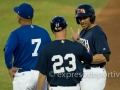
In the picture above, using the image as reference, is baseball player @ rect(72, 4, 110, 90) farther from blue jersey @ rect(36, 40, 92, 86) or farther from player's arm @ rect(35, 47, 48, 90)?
player's arm @ rect(35, 47, 48, 90)

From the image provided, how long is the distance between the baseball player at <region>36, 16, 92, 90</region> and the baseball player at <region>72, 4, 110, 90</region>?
2.39ft

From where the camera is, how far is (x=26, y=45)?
6047 millimetres

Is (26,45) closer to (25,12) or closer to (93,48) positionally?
(25,12)

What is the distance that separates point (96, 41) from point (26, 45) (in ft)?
3.54

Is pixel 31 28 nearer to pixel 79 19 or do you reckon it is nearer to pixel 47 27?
pixel 79 19

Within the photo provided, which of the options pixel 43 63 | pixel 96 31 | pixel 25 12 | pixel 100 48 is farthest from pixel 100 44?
pixel 25 12

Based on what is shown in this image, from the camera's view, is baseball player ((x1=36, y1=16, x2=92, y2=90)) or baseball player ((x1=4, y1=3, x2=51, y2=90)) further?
baseball player ((x1=4, y1=3, x2=51, y2=90))

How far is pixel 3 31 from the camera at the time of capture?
533 inches

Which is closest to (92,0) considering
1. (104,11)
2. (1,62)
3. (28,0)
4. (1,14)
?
(104,11)

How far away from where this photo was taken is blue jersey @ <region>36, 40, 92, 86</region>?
5.34 m

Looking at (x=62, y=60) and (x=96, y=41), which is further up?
(x=96, y=41)

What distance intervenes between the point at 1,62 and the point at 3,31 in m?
3.14

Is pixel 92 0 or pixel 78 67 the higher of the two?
pixel 92 0

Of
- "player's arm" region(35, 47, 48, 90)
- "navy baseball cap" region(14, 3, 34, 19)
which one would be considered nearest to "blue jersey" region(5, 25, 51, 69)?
"navy baseball cap" region(14, 3, 34, 19)
